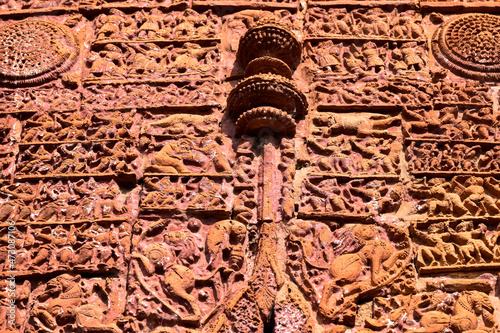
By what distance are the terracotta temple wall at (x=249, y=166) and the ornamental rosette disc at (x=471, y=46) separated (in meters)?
0.02

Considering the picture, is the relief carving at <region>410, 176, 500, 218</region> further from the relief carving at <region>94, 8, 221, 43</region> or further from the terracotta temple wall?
the relief carving at <region>94, 8, 221, 43</region>

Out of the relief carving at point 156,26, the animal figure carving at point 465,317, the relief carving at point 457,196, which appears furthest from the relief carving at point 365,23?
the animal figure carving at point 465,317

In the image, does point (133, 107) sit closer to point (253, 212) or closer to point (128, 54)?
point (128, 54)

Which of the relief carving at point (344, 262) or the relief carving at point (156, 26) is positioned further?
the relief carving at point (156, 26)

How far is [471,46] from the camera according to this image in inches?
305

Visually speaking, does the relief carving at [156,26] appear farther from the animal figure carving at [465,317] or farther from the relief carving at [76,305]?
the animal figure carving at [465,317]

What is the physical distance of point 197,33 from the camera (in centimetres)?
792

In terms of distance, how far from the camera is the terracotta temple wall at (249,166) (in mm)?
6266

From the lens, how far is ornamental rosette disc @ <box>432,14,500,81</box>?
25.0 feet

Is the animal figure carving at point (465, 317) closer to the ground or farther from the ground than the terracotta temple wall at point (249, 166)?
closer to the ground

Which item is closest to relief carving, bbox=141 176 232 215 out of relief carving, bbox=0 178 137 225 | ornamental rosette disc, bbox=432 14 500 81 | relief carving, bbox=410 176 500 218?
relief carving, bbox=0 178 137 225

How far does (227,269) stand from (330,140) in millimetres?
1421

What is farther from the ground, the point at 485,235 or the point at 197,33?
the point at 197,33

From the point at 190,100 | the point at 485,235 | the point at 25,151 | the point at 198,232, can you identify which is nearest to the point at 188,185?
the point at 198,232
